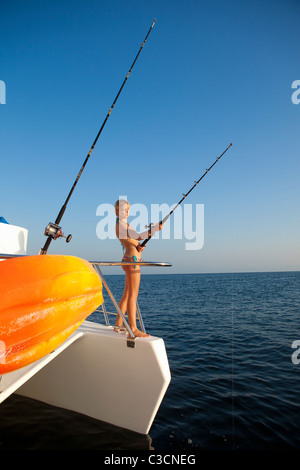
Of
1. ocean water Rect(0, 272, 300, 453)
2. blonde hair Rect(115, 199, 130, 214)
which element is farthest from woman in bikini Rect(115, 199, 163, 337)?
ocean water Rect(0, 272, 300, 453)

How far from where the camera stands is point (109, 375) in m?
3.29

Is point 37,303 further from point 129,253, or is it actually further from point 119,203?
point 119,203

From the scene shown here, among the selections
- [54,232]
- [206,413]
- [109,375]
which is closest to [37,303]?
[109,375]

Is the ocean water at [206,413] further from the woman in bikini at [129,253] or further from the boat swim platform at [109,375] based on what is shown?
the woman in bikini at [129,253]

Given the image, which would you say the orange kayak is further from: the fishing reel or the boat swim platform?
the fishing reel

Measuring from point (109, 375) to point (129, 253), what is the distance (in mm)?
1556

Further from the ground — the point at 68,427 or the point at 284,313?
the point at 68,427

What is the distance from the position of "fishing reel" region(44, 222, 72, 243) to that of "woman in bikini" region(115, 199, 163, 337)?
2.47 feet

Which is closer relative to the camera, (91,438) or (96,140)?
(91,438)

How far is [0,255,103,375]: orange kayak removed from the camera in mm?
1905
